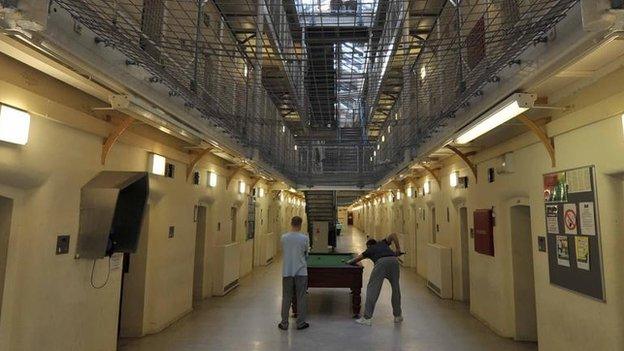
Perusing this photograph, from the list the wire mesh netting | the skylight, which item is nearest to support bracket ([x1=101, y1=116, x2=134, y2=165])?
the wire mesh netting

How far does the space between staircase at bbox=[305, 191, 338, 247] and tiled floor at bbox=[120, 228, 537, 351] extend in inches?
245

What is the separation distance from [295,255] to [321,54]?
363cm

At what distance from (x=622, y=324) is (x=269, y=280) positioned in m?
6.76

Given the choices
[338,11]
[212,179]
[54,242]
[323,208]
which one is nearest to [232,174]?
[212,179]

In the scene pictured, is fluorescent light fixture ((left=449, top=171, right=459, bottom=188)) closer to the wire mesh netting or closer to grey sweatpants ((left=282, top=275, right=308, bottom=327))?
the wire mesh netting

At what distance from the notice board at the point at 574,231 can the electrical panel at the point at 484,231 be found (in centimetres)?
140

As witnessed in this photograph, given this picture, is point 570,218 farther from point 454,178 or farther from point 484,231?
point 454,178

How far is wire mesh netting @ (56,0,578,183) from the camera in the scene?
313 cm

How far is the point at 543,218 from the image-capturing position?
3812 millimetres

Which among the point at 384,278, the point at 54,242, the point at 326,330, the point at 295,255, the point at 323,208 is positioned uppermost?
the point at 323,208

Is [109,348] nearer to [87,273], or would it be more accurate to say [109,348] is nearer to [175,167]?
[87,273]

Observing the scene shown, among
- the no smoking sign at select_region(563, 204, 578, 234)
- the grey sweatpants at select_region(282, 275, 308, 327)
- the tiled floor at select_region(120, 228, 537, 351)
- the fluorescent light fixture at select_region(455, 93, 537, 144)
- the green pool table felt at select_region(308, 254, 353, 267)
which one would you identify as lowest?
the tiled floor at select_region(120, 228, 537, 351)

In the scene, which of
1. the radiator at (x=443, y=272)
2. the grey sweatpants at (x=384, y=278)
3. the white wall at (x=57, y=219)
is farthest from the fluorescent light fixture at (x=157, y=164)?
the radiator at (x=443, y=272)

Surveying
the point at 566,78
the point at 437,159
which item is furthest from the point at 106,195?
the point at 437,159
